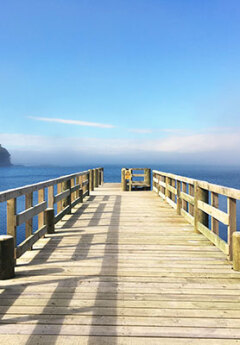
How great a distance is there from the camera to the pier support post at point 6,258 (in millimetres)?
4012

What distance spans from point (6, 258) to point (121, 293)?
1752 millimetres

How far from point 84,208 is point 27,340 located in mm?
7945

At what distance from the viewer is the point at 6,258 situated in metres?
4.04

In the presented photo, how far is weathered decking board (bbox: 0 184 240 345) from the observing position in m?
2.72

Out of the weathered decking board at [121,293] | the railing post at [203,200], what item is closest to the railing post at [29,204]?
the weathered decking board at [121,293]

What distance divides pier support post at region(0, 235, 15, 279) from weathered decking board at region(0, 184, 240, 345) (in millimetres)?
128

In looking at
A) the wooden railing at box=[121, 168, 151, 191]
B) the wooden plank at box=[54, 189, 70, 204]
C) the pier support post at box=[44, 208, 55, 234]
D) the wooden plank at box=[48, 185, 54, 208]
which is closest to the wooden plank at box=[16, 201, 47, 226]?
the pier support post at box=[44, 208, 55, 234]

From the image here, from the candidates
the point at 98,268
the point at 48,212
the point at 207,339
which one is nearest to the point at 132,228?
the point at 48,212

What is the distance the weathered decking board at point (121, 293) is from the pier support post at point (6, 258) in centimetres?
13

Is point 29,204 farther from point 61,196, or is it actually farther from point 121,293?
point 121,293

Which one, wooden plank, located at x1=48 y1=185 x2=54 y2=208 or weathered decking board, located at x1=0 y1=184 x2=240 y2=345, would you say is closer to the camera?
weathered decking board, located at x1=0 y1=184 x2=240 y2=345

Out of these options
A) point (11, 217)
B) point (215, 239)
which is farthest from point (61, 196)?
point (215, 239)

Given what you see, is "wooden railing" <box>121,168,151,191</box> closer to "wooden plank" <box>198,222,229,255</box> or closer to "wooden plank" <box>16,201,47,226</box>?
"wooden plank" <box>198,222,229,255</box>

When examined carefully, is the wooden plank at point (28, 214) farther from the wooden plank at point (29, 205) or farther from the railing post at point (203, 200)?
the railing post at point (203, 200)
